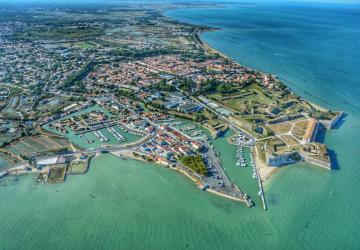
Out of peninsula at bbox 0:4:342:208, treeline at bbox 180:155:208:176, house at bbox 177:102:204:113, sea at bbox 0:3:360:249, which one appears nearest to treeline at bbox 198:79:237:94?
peninsula at bbox 0:4:342:208

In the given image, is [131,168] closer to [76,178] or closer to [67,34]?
[76,178]

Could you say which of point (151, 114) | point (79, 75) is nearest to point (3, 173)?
point (151, 114)

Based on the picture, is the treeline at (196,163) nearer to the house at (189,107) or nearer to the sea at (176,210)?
the sea at (176,210)

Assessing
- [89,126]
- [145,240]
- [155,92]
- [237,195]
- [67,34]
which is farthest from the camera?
[67,34]

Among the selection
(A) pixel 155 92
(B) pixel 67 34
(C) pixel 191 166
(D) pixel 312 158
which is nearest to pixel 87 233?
(C) pixel 191 166

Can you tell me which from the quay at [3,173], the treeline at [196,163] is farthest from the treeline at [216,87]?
the quay at [3,173]

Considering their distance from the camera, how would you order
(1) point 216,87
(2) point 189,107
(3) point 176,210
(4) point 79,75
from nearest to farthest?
(3) point 176,210, (2) point 189,107, (1) point 216,87, (4) point 79,75

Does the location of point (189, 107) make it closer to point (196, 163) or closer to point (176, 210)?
point (196, 163)

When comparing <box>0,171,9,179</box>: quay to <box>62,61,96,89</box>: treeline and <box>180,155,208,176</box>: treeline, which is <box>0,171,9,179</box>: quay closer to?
<box>180,155,208,176</box>: treeline
